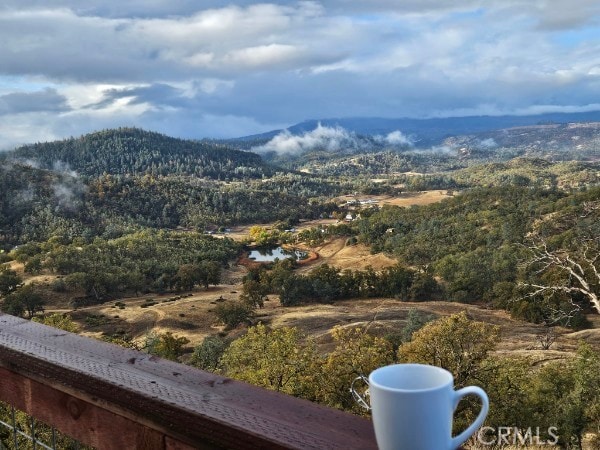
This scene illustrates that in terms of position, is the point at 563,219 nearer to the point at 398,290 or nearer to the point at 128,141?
the point at 398,290

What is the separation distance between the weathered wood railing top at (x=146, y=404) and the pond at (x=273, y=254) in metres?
54.9

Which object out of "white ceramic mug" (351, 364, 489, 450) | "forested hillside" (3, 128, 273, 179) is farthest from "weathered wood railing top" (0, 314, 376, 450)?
"forested hillside" (3, 128, 273, 179)

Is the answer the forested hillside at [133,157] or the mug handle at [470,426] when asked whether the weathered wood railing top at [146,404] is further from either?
the forested hillside at [133,157]

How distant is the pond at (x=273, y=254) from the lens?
58.2 metres

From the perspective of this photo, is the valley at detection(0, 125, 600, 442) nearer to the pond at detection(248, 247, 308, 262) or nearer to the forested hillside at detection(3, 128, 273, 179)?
the pond at detection(248, 247, 308, 262)

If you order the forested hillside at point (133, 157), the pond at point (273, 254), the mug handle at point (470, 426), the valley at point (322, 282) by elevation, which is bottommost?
the pond at point (273, 254)

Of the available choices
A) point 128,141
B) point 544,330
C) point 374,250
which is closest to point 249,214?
point 374,250

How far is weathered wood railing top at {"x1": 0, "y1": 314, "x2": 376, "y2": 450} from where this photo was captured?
3.54ft

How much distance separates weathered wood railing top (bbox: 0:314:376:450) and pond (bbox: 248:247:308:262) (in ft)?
180

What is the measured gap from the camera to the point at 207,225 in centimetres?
8075

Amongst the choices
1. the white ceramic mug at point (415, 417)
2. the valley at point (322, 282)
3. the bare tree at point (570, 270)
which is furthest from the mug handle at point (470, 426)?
the bare tree at point (570, 270)

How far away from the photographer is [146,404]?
1.22 meters

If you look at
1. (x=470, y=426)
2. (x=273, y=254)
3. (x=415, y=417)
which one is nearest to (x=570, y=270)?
(x=470, y=426)

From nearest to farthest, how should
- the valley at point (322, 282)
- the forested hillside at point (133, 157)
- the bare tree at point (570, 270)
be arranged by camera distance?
the bare tree at point (570, 270)
the valley at point (322, 282)
the forested hillside at point (133, 157)
